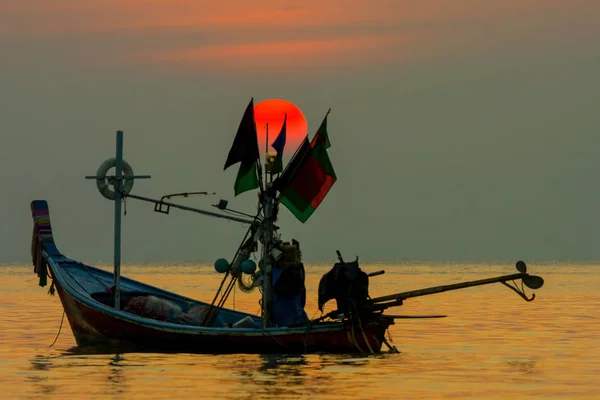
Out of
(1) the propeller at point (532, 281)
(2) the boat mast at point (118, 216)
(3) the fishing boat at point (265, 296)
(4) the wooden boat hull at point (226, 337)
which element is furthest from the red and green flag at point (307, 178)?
(1) the propeller at point (532, 281)

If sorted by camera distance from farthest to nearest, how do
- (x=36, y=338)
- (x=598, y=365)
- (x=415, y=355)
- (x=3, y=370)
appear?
(x=36, y=338) → (x=415, y=355) → (x=598, y=365) → (x=3, y=370)

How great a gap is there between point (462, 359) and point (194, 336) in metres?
8.04

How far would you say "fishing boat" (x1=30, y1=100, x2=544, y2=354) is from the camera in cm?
3550

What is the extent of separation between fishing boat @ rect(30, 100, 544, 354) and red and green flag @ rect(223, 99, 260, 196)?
0.09 feet

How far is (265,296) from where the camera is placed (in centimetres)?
3644

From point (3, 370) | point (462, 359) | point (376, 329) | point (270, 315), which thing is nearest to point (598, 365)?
point (462, 359)

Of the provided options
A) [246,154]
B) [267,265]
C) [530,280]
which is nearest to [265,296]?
[267,265]

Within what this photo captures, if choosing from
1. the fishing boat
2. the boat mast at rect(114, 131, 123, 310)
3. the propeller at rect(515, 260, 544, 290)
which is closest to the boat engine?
the fishing boat

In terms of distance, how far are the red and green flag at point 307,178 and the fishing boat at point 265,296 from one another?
3cm

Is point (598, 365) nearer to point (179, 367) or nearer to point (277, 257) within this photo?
point (277, 257)

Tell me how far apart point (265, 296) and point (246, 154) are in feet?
13.6

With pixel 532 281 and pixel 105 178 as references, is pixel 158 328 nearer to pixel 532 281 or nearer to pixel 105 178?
pixel 105 178

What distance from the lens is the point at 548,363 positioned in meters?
37.7

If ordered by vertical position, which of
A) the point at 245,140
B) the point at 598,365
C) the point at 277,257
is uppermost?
the point at 245,140
